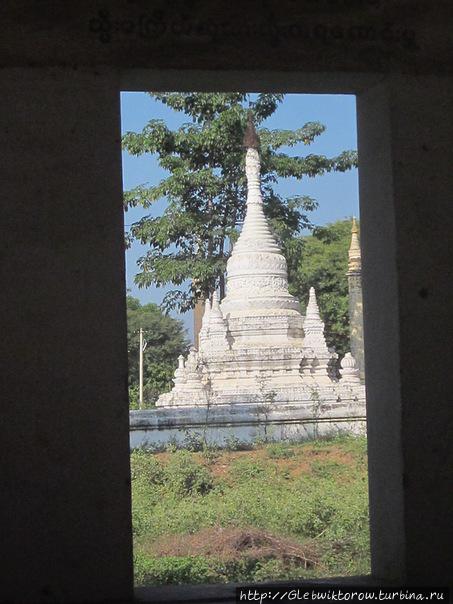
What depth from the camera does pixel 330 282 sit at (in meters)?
34.7

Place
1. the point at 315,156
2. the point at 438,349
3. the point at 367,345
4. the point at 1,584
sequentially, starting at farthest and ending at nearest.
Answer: the point at 315,156, the point at 367,345, the point at 438,349, the point at 1,584

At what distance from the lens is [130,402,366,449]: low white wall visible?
14562 millimetres

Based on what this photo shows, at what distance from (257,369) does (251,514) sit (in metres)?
9.97

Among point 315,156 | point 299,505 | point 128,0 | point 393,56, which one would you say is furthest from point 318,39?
point 315,156

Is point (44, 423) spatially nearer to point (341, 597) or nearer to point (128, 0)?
point (341, 597)

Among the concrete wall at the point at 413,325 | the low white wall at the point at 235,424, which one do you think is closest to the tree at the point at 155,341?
the low white wall at the point at 235,424

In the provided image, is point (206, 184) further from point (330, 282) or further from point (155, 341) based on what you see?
point (155, 341)

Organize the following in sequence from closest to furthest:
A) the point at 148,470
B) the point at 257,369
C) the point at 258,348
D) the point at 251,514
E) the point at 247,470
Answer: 1. the point at 251,514
2. the point at 148,470
3. the point at 247,470
4. the point at 257,369
5. the point at 258,348

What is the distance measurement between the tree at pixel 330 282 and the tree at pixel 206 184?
603 cm

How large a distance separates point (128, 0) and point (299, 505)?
5.97m

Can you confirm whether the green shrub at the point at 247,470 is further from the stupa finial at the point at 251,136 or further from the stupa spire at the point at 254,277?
the stupa finial at the point at 251,136

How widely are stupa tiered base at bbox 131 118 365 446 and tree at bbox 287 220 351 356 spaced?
8148 millimetres

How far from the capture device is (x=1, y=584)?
347 cm

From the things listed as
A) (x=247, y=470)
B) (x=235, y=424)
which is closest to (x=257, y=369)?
(x=235, y=424)
